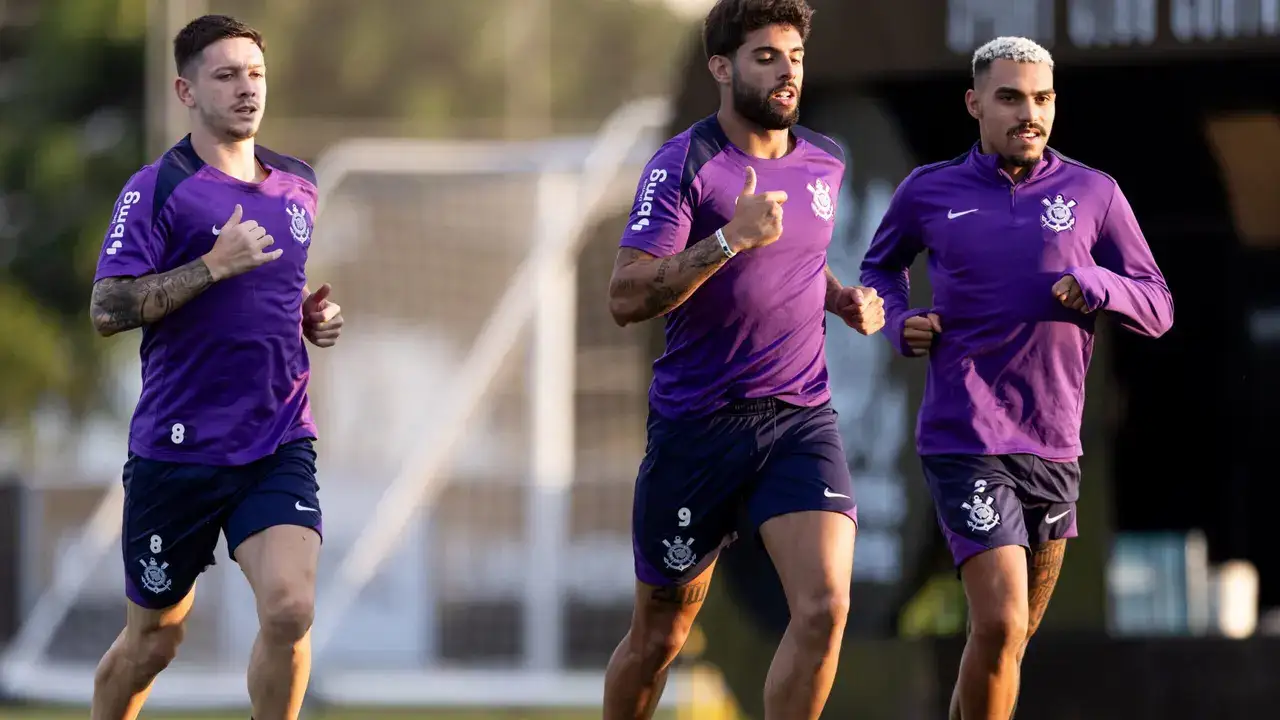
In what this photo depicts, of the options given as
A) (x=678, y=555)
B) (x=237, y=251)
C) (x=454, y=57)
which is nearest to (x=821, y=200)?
(x=678, y=555)

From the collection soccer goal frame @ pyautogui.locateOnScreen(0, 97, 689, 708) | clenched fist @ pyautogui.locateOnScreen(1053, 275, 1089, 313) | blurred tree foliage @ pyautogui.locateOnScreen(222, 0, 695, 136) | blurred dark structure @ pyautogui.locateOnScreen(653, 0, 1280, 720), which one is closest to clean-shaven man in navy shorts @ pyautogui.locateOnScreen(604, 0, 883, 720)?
clenched fist @ pyautogui.locateOnScreen(1053, 275, 1089, 313)

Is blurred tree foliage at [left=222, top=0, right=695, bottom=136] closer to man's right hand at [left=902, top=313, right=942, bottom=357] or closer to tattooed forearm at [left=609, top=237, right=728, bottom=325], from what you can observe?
man's right hand at [left=902, top=313, right=942, bottom=357]

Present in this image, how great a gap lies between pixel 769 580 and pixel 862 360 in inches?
46.2

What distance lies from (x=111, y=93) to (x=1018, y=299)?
1142 inches

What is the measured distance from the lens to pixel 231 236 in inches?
298

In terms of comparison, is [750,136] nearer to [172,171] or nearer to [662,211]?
[662,211]

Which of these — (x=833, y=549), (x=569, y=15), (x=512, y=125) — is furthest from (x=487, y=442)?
(x=833, y=549)

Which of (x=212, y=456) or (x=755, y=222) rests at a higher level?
(x=755, y=222)

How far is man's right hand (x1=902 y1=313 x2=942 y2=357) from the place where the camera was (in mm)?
8156

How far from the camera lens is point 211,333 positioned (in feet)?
25.4

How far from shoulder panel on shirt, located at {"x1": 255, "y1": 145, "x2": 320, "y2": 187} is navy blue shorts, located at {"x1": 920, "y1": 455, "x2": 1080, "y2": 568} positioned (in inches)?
88.2

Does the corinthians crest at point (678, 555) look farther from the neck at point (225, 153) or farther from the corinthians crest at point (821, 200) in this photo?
the neck at point (225, 153)

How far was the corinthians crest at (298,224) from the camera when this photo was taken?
7.88 m

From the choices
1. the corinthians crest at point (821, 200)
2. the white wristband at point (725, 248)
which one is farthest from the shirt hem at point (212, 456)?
the corinthians crest at point (821, 200)
